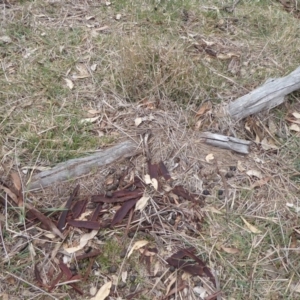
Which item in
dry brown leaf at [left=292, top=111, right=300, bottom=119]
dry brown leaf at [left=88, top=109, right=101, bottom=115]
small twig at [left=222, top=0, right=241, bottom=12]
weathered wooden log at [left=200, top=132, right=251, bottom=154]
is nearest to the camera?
weathered wooden log at [left=200, top=132, right=251, bottom=154]

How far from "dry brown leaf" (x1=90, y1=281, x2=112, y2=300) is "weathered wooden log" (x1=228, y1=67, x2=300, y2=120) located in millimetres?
1273

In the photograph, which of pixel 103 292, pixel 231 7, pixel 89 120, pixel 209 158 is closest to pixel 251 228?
pixel 209 158

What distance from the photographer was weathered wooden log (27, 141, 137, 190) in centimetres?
237

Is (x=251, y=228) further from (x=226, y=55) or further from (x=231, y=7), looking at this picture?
(x=231, y=7)

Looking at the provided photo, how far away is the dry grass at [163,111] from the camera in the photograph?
219 cm

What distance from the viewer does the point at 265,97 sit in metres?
2.79

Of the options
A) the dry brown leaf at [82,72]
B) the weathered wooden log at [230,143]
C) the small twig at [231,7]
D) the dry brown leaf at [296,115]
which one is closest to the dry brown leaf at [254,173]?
the weathered wooden log at [230,143]

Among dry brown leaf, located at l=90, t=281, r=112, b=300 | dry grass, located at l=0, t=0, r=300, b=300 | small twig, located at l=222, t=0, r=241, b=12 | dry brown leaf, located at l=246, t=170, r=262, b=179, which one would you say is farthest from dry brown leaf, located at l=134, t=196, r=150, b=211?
small twig, located at l=222, t=0, r=241, b=12

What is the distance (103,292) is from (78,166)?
2.28 ft

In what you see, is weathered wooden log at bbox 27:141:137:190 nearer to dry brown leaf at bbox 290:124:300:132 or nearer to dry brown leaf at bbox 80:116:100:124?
dry brown leaf at bbox 80:116:100:124

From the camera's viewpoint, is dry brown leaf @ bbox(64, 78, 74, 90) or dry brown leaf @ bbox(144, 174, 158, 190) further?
dry brown leaf @ bbox(64, 78, 74, 90)

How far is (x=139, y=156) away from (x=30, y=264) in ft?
2.72

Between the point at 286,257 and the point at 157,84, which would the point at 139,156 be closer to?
the point at 157,84

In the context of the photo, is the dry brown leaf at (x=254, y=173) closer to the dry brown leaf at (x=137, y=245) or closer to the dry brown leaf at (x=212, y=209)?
the dry brown leaf at (x=212, y=209)
